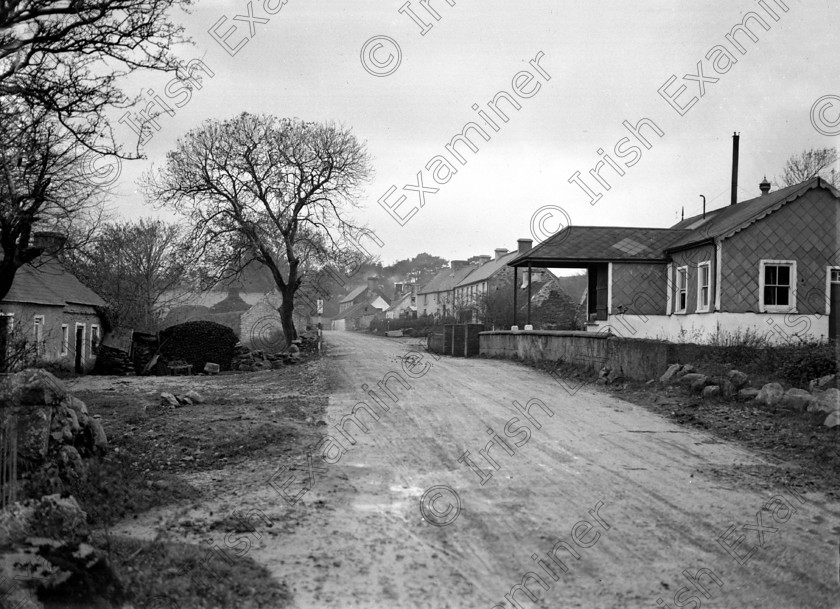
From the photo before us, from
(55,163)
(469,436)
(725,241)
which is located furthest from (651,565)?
(725,241)

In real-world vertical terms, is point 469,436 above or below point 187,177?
below

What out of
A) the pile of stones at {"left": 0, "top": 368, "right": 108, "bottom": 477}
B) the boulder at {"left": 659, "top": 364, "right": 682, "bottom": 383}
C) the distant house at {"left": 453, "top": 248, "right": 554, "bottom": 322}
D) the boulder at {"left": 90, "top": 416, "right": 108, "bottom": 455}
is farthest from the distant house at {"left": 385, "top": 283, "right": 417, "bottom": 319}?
the pile of stones at {"left": 0, "top": 368, "right": 108, "bottom": 477}

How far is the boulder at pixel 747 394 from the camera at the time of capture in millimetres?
12489

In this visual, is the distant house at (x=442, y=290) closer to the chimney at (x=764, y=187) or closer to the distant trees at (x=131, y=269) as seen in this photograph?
the distant trees at (x=131, y=269)

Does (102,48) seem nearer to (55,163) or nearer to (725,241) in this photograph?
(55,163)

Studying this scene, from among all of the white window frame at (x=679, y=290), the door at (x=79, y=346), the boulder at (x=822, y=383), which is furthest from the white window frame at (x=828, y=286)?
the door at (x=79, y=346)

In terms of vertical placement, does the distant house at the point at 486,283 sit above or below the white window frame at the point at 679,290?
above

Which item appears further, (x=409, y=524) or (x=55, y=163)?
(x=55, y=163)

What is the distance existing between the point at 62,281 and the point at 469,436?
26711 millimetres

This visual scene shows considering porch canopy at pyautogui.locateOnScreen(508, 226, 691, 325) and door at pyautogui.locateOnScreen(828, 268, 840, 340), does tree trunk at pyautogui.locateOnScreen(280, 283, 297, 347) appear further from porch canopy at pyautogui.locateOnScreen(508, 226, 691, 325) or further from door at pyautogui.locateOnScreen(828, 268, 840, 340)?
door at pyautogui.locateOnScreen(828, 268, 840, 340)

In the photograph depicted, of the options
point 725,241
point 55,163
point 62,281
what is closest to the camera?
point 55,163

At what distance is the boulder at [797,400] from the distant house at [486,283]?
34.3 meters

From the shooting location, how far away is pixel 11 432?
22.7 ft

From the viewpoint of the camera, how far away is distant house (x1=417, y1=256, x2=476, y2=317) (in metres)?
75.4
